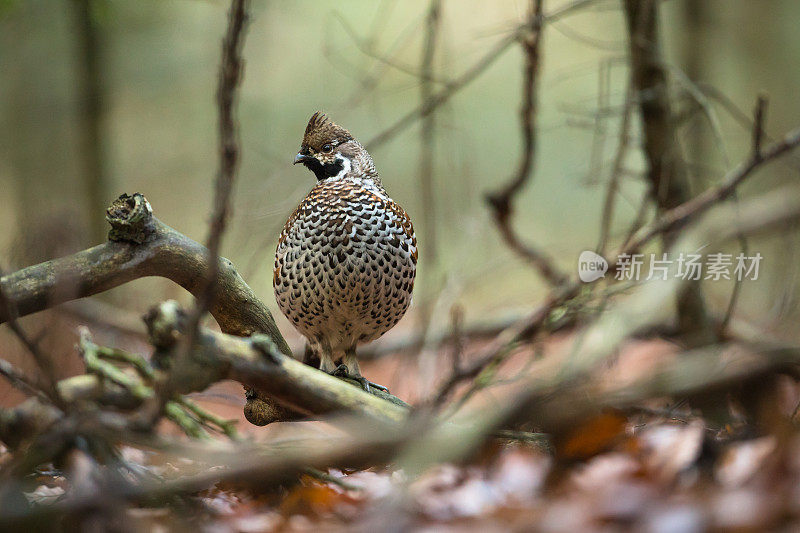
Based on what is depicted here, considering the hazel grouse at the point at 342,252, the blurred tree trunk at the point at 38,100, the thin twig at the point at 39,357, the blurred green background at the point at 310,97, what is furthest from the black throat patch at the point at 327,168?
the blurred tree trunk at the point at 38,100

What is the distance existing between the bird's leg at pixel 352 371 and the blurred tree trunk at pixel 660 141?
2.03 m

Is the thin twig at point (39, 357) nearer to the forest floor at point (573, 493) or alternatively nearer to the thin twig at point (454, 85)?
the forest floor at point (573, 493)

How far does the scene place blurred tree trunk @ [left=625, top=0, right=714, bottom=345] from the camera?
408 centimetres

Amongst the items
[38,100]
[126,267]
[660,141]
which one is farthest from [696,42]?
[126,267]

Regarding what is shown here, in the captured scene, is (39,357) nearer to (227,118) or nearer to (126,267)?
(227,118)

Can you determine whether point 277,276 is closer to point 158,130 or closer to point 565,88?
point 158,130

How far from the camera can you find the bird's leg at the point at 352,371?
3047mm

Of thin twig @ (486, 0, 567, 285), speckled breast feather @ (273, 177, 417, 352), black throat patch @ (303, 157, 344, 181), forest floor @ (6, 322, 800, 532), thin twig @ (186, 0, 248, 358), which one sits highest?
thin twig @ (486, 0, 567, 285)

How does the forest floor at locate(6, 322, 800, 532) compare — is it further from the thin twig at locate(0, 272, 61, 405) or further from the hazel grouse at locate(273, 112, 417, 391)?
the hazel grouse at locate(273, 112, 417, 391)

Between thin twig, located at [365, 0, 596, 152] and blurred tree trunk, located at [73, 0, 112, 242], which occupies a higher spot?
blurred tree trunk, located at [73, 0, 112, 242]

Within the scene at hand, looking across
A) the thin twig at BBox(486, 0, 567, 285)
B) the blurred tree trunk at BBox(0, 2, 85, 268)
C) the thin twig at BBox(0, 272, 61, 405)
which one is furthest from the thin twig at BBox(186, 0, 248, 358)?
the blurred tree trunk at BBox(0, 2, 85, 268)

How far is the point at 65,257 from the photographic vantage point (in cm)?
220

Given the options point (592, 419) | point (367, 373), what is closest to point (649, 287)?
point (592, 419)

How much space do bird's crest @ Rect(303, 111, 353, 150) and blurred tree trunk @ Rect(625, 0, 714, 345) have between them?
6.52 ft
